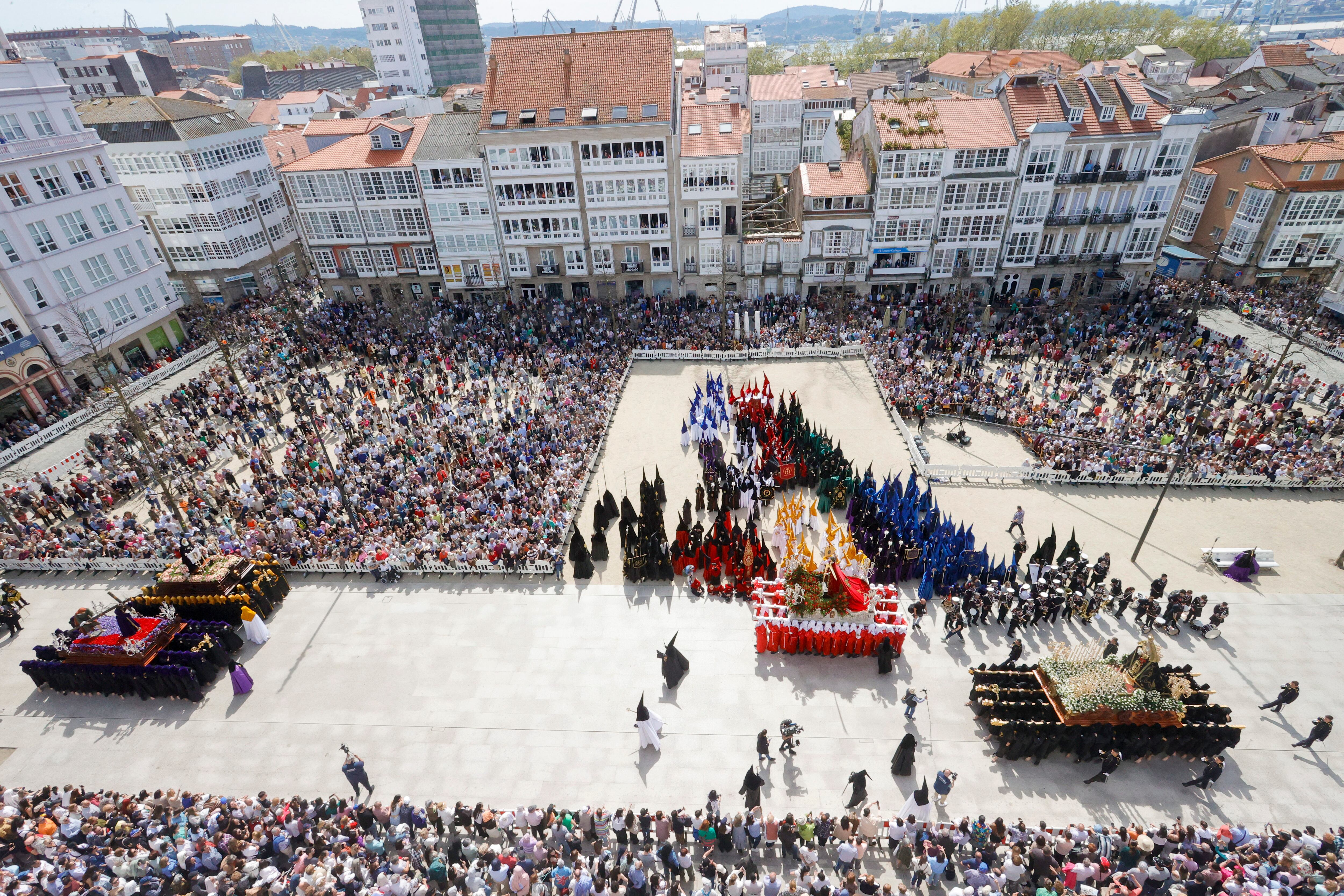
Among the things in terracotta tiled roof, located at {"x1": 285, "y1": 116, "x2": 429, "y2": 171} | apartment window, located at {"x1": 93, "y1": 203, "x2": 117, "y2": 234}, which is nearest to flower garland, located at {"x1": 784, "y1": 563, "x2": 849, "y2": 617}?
terracotta tiled roof, located at {"x1": 285, "y1": 116, "x2": 429, "y2": 171}

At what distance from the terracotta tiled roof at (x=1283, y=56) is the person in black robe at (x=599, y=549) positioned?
280ft

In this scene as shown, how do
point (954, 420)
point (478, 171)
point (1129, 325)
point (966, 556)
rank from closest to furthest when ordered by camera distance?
point (966, 556)
point (954, 420)
point (1129, 325)
point (478, 171)

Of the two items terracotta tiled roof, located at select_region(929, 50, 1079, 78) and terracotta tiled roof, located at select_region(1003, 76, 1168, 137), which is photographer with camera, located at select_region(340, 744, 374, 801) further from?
terracotta tiled roof, located at select_region(929, 50, 1079, 78)

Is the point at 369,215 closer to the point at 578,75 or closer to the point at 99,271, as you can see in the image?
the point at 99,271

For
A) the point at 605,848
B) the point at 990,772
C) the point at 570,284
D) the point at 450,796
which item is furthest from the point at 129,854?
the point at 570,284

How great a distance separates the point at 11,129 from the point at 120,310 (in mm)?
10334

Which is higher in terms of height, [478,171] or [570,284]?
[478,171]

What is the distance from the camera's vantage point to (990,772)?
1680cm

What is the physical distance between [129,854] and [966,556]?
24.0m

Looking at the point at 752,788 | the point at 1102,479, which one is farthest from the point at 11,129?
the point at 1102,479

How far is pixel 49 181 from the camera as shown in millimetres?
36281

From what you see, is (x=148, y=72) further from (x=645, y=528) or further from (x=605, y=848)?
(x=605, y=848)

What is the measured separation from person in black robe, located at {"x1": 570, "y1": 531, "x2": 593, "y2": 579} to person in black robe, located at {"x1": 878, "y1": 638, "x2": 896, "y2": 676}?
33.5 ft

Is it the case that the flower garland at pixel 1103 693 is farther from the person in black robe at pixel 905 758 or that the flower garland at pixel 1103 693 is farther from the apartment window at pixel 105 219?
the apartment window at pixel 105 219
